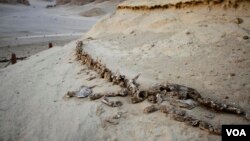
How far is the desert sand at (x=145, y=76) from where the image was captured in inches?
155

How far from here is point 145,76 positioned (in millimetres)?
5031

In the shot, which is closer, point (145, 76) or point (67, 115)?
point (67, 115)

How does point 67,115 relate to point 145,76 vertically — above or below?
below

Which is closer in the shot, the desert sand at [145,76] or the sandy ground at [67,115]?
the sandy ground at [67,115]

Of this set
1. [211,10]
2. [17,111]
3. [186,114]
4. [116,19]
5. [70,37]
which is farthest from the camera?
[70,37]

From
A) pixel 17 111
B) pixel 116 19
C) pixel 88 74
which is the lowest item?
pixel 17 111

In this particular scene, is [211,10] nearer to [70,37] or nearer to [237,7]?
[237,7]

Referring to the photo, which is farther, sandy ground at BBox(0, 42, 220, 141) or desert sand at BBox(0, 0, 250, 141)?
desert sand at BBox(0, 0, 250, 141)

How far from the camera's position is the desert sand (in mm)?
3943

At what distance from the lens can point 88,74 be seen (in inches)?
235

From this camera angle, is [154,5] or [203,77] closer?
[203,77]

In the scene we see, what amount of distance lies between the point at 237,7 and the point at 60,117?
4181 mm

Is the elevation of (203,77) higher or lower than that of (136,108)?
higher

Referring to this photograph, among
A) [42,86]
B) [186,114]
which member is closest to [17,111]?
[42,86]
